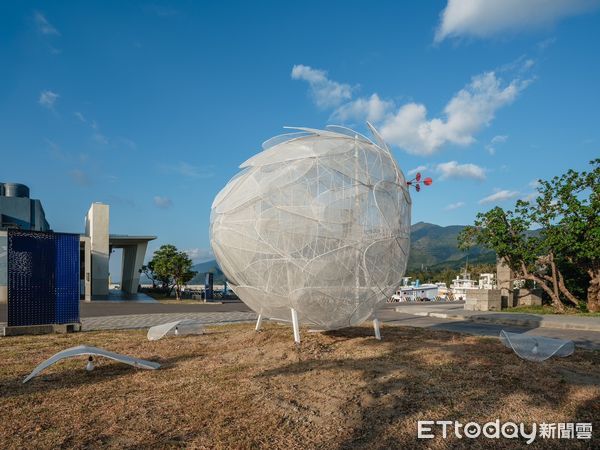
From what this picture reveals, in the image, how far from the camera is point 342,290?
962cm

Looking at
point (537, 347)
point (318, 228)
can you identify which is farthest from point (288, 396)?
point (537, 347)

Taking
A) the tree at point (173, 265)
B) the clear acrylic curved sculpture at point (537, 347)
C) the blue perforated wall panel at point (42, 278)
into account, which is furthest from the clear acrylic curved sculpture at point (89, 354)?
the tree at point (173, 265)

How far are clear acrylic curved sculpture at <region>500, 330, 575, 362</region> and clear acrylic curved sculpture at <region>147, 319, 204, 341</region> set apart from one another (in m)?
8.80

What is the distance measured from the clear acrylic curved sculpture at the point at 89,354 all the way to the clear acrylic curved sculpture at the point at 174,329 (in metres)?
3.58

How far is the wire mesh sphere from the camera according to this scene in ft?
30.6

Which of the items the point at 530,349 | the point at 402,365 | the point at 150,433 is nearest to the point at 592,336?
the point at 530,349

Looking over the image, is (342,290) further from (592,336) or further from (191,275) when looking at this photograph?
(191,275)

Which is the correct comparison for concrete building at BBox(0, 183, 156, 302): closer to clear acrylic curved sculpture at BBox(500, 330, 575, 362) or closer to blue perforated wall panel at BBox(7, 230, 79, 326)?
blue perforated wall panel at BBox(7, 230, 79, 326)

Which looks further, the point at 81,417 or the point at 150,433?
the point at 81,417

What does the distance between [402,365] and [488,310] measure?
18184 millimetres

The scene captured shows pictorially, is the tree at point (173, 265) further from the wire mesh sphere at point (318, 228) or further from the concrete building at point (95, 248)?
the wire mesh sphere at point (318, 228)

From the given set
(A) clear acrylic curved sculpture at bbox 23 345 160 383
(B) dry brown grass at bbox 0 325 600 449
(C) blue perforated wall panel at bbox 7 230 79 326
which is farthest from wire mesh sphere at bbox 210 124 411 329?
(C) blue perforated wall panel at bbox 7 230 79 326

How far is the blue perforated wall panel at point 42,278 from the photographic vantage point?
1370 cm

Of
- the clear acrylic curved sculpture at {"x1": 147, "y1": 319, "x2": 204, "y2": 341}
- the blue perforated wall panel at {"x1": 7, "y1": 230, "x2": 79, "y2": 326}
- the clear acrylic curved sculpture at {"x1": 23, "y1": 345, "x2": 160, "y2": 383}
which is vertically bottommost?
the clear acrylic curved sculpture at {"x1": 147, "y1": 319, "x2": 204, "y2": 341}
